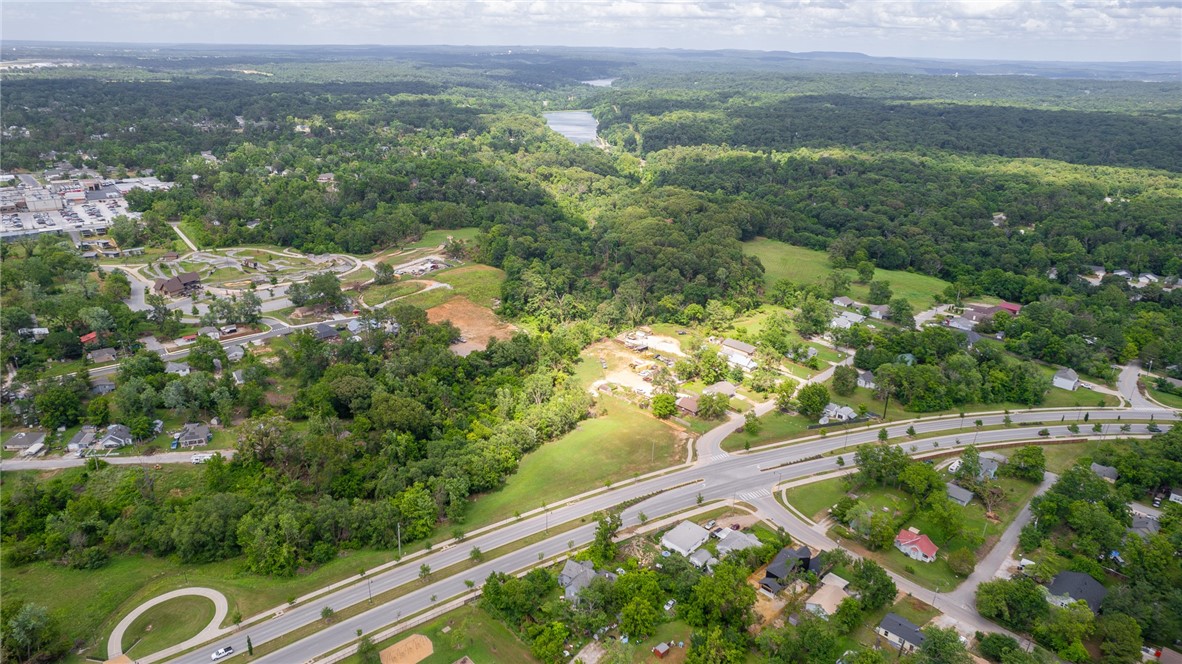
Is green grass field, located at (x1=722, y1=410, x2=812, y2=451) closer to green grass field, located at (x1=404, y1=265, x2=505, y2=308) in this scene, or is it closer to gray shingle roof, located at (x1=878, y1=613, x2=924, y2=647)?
gray shingle roof, located at (x1=878, y1=613, x2=924, y2=647)

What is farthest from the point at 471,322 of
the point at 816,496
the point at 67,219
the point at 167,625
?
the point at 67,219

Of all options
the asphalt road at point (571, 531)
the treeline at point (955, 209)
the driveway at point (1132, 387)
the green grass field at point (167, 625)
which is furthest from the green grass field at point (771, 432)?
the treeline at point (955, 209)

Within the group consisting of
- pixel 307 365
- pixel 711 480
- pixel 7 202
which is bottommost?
pixel 711 480

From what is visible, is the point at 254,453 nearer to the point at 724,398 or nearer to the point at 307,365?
the point at 307,365

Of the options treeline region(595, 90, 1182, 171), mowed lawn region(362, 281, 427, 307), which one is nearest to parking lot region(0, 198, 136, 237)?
mowed lawn region(362, 281, 427, 307)

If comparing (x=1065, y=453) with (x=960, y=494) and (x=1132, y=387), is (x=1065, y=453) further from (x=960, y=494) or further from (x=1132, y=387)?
(x=1132, y=387)

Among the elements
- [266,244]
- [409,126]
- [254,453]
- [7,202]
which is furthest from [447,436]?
[409,126]

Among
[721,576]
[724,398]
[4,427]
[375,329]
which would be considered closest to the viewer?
[721,576]
